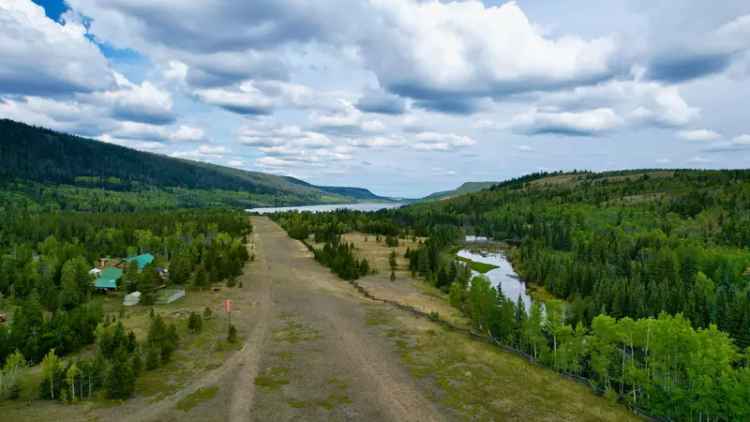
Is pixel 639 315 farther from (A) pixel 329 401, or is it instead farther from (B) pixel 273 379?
(B) pixel 273 379

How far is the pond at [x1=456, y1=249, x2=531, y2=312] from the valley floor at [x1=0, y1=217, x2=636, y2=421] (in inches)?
1060

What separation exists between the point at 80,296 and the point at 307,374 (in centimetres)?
5137

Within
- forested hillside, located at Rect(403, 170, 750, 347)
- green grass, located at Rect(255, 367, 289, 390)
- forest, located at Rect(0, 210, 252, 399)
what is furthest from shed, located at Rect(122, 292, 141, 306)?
forested hillside, located at Rect(403, 170, 750, 347)

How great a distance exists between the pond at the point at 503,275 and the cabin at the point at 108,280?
236ft

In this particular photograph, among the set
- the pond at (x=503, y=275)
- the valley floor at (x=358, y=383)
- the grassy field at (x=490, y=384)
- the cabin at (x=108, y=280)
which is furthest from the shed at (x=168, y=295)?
the pond at (x=503, y=275)

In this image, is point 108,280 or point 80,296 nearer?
point 80,296

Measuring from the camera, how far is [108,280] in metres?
79.9

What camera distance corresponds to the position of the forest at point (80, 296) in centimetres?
3684

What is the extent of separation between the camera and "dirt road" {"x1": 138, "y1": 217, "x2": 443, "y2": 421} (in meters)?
34.5

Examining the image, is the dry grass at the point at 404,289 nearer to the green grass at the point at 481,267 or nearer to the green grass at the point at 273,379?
the green grass at the point at 481,267

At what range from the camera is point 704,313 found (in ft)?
261

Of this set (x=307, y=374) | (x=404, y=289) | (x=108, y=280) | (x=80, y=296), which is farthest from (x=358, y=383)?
(x=108, y=280)

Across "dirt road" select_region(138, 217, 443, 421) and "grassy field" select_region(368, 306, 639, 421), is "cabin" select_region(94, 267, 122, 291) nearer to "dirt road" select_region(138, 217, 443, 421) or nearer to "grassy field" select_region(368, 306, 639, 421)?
"dirt road" select_region(138, 217, 443, 421)

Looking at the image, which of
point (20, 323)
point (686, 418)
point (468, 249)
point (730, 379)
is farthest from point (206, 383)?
point (468, 249)
